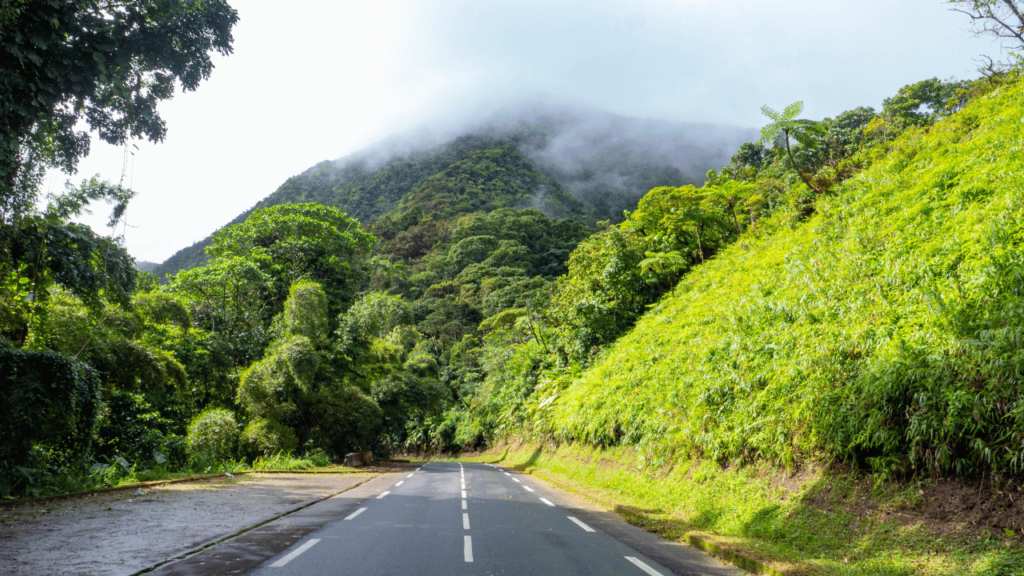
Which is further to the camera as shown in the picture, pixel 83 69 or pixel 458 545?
pixel 83 69

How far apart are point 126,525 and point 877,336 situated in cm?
1106

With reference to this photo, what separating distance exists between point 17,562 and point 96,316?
32.8 ft

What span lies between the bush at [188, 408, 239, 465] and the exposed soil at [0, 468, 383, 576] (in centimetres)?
535

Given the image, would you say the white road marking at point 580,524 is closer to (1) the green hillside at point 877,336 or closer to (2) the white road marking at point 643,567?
(2) the white road marking at point 643,567

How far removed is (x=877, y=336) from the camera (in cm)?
723

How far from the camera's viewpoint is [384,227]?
76.1 meters

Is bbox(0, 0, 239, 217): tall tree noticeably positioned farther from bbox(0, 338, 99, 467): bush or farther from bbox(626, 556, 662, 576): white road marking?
bbox(626, 556, 662, 576): white road marking

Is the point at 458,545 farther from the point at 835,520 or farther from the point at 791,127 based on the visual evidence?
the point at 791,127

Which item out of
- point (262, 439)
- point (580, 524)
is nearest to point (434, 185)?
point (262, 439)

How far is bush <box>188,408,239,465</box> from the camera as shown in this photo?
17969 mm

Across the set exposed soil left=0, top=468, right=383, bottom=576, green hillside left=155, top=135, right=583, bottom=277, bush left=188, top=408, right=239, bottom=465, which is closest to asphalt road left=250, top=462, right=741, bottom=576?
exposed soil left=0, top=468, right=383, bottom=576

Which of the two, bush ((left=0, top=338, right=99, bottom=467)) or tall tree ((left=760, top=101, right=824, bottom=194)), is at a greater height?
tall tree ((left=760, top=101, right=824, bottom=194))

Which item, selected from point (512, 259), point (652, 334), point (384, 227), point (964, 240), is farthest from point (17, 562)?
point (384, 227)

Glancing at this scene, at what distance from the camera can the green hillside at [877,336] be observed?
5703 millimetres
